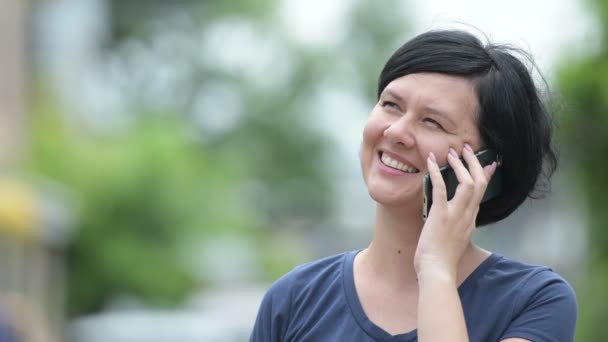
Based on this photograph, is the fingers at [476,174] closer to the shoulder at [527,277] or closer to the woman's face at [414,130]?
the woman's face at [414,130]

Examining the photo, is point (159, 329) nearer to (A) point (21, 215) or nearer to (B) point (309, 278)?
(A) point (21, 215)

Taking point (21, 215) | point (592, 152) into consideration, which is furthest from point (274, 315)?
point (21, 215)

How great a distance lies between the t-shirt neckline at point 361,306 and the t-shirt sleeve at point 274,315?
16 cm

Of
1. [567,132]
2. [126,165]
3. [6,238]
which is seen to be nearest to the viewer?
[567,132]

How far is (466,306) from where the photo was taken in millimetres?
2877

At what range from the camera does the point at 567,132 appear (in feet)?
30.4

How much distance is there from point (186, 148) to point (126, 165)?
117 inches

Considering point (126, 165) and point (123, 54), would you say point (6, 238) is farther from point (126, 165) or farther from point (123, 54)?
point (123, 54)

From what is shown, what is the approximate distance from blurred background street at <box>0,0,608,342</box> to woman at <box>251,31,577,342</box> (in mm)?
234

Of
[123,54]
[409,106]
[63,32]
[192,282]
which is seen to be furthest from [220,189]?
[409,106]

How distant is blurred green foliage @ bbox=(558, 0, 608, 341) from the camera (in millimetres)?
9055

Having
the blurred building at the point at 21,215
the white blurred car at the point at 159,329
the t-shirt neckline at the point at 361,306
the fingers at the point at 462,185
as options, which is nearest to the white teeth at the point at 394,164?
the fingers at the point at 462,185

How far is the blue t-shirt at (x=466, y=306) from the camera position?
2.83 metres

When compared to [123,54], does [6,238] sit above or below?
below
